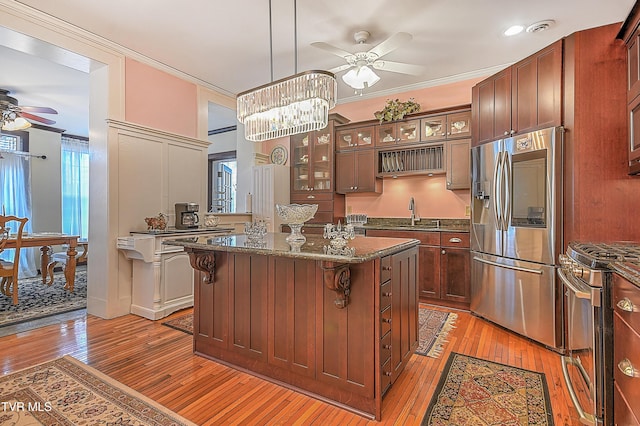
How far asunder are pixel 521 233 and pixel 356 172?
243 centimetres

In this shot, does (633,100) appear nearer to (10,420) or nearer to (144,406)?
(144,406)

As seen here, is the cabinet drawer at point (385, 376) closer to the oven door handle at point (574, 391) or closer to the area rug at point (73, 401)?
the oven door handle at point (574, 391)

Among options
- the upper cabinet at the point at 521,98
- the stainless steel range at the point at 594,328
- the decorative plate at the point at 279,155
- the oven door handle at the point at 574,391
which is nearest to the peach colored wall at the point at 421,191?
the upper cabinet at the point at 521,98

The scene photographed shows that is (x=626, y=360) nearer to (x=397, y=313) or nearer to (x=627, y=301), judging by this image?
(x=627, y=301)

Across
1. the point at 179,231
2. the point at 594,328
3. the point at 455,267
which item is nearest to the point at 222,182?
the point at 179,231

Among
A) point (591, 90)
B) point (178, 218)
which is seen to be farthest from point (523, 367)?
point (178, 218)

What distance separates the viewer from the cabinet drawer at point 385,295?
186 centimetres

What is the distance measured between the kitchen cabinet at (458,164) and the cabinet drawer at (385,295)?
2643mm

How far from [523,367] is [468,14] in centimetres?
305

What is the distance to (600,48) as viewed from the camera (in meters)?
2.49

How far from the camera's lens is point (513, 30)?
10.6 ft

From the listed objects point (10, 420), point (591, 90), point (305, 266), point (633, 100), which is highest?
point (591, 90)

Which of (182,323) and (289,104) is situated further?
(182,323)

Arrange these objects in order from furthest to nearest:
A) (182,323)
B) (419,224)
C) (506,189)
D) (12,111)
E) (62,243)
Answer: (419,224) < (62,243) < (12,111) < (182,323) < (506,189)
